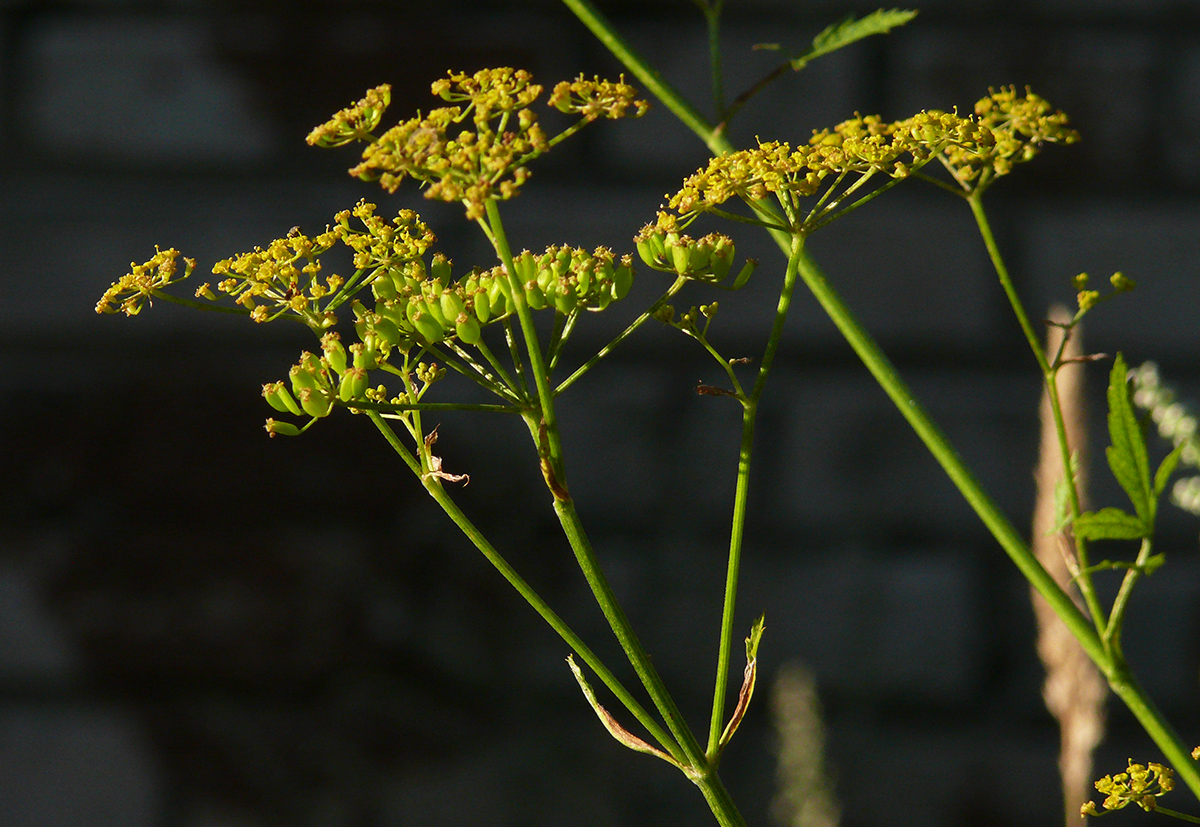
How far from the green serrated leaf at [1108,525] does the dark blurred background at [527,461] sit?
3.18 feet

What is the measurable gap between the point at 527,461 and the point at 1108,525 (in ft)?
3.47

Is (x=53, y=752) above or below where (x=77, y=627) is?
below

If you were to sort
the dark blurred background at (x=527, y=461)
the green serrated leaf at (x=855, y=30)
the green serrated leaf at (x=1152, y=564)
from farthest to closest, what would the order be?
the dark blurred background at (x=527, y=461)
the green serrated leaf at (x=855, y=30)
the green serrated leaf at (x=1152, y=564)

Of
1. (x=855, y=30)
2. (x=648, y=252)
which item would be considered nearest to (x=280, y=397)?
(x=648, y=252)

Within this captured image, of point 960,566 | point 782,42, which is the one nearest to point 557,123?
point 782,42

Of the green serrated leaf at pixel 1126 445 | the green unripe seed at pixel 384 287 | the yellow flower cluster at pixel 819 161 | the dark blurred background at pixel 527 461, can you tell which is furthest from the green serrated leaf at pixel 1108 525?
the dark blurred background at pixel 527 461

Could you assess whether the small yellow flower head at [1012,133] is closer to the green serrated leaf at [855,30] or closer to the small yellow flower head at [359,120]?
the green serrated leaf at [855,30]

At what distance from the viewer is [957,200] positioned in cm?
130

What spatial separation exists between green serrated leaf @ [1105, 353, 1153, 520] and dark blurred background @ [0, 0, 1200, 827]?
0.95 metres

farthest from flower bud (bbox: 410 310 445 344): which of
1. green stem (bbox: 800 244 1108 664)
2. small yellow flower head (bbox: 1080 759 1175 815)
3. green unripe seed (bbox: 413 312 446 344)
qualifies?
small yellow flower head (bbox: 1080 759 1175 815)

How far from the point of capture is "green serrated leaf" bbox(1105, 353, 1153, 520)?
304 millimetres

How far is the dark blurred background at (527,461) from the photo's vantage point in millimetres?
1290

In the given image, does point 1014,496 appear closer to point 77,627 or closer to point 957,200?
point 957,200

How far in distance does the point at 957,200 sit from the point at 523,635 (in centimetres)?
79
